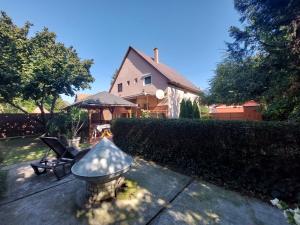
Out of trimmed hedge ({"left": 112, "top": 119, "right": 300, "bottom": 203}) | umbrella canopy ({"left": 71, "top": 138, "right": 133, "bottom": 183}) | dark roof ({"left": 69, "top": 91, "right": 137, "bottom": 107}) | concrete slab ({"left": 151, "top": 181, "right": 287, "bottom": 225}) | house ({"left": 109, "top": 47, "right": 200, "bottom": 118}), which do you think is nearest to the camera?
concrete slab ({"left": 151, "top": 181, "right": 287, "bottom": 225})

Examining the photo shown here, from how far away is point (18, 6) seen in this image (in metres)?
8.00

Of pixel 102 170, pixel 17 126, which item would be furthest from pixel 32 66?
pixel 102 170

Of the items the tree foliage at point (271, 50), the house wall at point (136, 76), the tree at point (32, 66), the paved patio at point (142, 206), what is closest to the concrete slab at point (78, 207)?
the paved patio at point (142, 206)

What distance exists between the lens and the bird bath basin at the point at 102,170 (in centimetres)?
297

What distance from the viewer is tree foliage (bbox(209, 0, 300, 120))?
A: 4.35 metres

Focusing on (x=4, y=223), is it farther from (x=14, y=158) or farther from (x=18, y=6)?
(x=18, y=6)

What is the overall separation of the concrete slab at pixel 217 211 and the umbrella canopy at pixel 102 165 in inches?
46.3

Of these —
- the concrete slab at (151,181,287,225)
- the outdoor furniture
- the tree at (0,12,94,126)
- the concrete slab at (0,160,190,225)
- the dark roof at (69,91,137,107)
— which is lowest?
the concrete slab at (151,181,287,225)

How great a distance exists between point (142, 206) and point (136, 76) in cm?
1643

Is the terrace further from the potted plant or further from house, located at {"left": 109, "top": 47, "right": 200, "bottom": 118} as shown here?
house, located at {"left": 109, "top": 47, "right": 200, "bottom": 118}

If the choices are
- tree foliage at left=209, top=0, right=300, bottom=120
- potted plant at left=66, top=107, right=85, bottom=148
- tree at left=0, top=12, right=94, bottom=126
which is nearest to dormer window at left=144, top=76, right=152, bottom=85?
tree at left=0, top=12, right=94, bottom=126

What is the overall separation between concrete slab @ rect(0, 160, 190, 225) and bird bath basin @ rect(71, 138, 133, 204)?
0.26 m

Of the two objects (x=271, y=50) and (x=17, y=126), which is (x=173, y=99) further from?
(x=17, y=126)

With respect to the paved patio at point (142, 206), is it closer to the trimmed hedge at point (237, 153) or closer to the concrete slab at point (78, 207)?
the concrete slab at point (78, 207)
